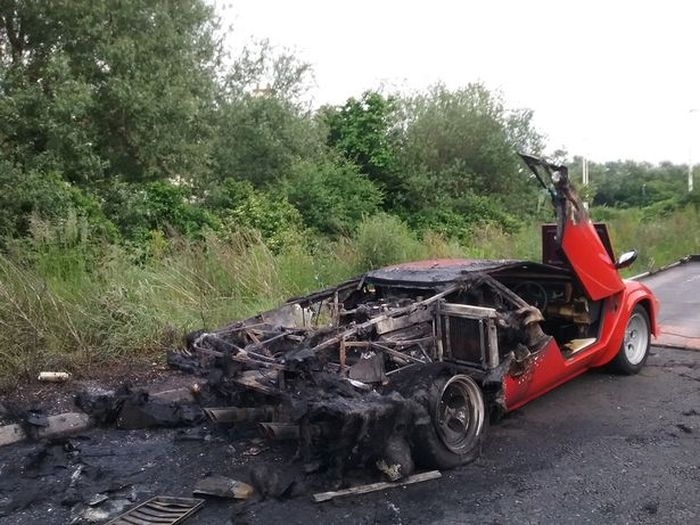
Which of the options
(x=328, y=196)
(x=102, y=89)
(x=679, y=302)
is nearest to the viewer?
(x=679, y=302)

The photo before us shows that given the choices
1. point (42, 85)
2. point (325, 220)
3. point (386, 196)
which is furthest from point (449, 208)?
point (42, 85)

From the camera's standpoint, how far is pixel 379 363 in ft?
15.1

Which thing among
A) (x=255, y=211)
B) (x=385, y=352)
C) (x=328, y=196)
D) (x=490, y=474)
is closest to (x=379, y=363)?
(x=385, y=352)

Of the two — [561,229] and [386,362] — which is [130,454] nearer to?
[386,362]

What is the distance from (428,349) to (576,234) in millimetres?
1903

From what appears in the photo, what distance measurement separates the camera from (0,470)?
4.68m

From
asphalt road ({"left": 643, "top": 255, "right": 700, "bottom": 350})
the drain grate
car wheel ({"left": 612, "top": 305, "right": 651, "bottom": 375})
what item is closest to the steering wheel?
car wheel ({"left": 612, "top": 305, "right": 651, "bottom": 375})

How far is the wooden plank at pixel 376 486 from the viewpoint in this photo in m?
3.96

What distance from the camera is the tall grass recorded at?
21.4 feet

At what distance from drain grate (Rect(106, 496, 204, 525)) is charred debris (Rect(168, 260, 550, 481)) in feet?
2.01

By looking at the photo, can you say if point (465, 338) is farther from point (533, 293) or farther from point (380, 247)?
point (380, 247)

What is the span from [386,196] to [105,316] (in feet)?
50.6

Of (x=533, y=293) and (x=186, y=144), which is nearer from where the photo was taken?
(x=533, y=293)

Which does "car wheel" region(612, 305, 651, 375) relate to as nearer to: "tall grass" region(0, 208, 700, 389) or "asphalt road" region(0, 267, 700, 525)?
"asphalt road" region(0, 267, 700, 525)
